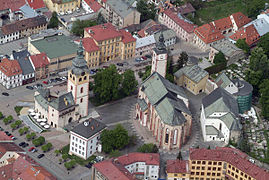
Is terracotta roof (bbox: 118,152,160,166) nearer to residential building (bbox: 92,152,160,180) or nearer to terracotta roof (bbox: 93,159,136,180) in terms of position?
residential building (bbox: 92,152,160,180)

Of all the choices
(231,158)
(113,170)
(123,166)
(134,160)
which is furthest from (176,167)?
(113,170)

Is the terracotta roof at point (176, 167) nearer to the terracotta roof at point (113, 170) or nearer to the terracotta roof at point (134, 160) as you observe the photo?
the terracotta roof at point (134, 160)

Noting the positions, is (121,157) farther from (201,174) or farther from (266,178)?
(266,178)

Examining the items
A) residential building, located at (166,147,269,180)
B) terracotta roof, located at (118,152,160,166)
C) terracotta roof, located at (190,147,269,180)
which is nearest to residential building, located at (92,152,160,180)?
terracotta roof, located at (118,152,160,166)

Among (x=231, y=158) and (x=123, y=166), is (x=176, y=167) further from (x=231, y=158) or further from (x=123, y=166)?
(x=231, y=158)

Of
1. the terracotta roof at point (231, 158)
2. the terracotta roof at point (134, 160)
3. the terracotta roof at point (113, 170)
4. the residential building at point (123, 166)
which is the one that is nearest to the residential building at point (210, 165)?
the terracotta roof at point (231, 158)

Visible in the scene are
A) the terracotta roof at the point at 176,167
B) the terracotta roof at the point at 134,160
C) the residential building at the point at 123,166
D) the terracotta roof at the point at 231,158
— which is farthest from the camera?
the terracotta roof at the point at 134,160
